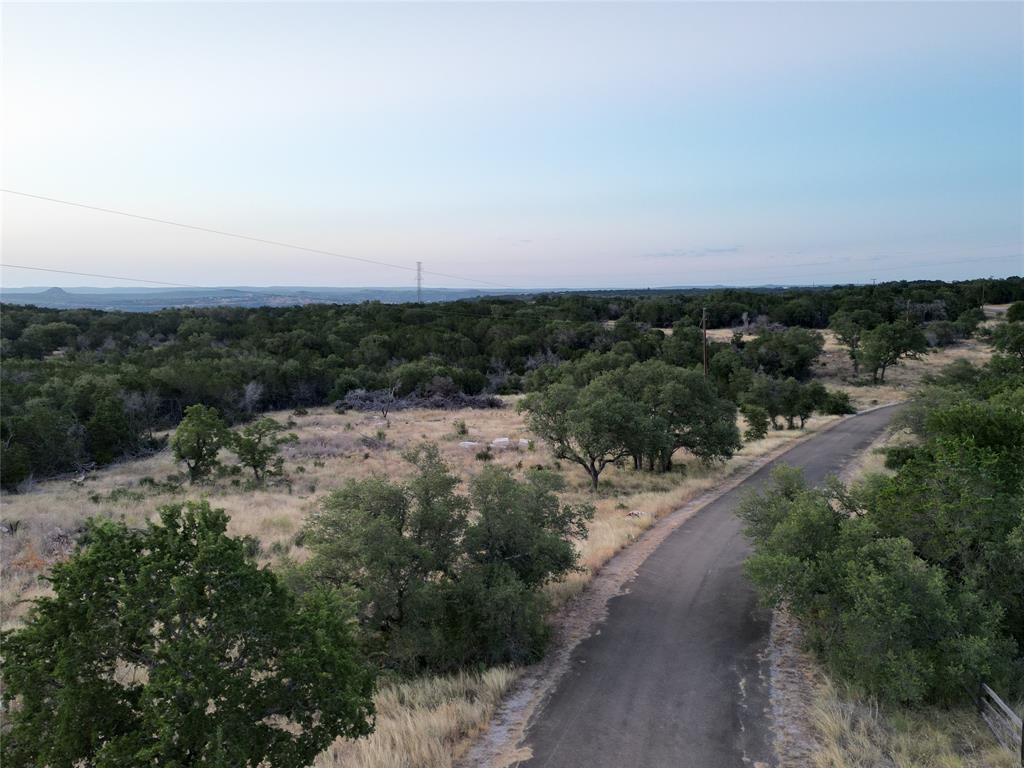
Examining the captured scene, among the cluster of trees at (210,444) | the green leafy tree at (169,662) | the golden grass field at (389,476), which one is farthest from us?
the cluster of trees at (210,444)

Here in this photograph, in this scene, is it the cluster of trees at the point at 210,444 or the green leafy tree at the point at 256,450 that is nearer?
the cluster of trees at the point at 210,444

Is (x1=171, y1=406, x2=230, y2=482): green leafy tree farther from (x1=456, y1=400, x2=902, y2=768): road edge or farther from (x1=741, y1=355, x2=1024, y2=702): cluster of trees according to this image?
(x1=741, y1=355, x2=1024, y2=702): cluster of trees

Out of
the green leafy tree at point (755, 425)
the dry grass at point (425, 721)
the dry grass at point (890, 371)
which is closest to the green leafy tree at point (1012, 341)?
the dry grass at point (890, 371)

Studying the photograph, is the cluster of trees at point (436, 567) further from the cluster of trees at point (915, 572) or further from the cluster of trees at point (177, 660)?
the cluster of trees at point (915, 572)

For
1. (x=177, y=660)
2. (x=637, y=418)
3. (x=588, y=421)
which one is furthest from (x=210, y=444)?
(x=177, y=660)

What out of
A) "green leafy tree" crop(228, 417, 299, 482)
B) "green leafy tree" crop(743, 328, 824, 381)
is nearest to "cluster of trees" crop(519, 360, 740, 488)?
"green leafy tree" crop(228, 417, 299, 482)

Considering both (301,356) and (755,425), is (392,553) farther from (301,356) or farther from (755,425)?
(301,356)
